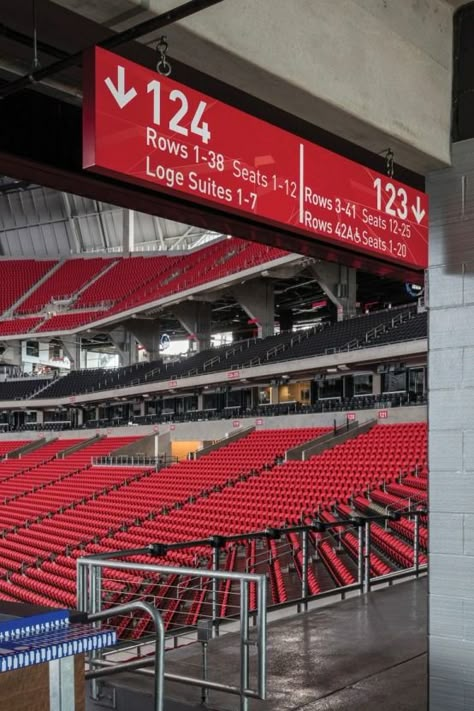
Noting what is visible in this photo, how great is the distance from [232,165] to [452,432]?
223 centimetres

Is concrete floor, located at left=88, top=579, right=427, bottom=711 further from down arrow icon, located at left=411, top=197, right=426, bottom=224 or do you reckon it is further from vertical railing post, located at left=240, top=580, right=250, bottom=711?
down arrow icon, located at left=411, top=197, right=426, bottom=224

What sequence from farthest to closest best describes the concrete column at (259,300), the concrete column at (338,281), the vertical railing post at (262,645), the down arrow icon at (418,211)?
1. the concrete column at (259,300)
2. the concrete column at (338,281)
3. the down arrow icon at (418,211)
4. the vertical railing post at (262,645)

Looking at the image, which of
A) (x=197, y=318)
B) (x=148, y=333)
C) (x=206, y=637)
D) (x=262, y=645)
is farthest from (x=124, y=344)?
(x=262, y=645)

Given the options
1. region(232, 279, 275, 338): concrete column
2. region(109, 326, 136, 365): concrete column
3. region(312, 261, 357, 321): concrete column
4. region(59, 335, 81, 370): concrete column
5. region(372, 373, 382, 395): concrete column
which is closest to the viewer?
region(372, 373, 382, 395): concrete column

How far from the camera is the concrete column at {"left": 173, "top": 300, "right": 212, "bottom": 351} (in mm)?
40375

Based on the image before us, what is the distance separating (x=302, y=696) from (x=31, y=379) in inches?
1834

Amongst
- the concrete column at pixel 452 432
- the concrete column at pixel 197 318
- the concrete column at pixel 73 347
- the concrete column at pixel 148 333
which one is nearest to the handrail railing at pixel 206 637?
the concrete column at pixel 452 432

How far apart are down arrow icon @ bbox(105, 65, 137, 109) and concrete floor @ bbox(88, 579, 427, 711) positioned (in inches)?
132

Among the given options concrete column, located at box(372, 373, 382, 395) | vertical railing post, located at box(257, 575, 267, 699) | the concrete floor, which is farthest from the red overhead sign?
concrete column, located at box(372, 373, 382, 395)

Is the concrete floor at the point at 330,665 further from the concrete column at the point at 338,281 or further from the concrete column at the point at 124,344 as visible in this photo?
the concrete column at the point at 124,344

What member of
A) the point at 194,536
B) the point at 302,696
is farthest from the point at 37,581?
the point at 302,696

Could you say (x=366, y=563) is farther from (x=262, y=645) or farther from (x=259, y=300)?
(x=259, y=300)

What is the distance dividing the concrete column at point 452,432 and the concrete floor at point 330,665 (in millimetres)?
381

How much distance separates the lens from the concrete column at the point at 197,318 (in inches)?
1590
